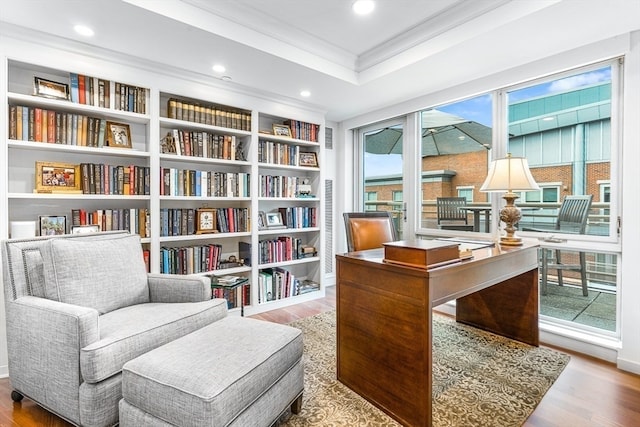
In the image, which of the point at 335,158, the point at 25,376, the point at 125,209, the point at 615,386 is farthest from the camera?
the point at 335,158

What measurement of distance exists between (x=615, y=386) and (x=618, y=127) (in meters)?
1.73

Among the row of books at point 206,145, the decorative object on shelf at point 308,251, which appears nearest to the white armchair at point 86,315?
the row of books at point 206,145

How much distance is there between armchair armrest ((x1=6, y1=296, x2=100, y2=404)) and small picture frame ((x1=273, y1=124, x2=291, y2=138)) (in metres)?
2.49

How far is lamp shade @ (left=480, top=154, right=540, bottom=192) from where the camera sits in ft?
7.50

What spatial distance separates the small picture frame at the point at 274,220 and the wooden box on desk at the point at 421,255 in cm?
207

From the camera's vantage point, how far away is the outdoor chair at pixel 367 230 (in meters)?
2.52

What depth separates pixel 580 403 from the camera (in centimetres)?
184

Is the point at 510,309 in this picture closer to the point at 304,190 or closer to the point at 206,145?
the point at 304,190

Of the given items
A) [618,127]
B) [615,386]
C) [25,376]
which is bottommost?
[615,386]

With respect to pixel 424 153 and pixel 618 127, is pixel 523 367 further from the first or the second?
pixel 424 153

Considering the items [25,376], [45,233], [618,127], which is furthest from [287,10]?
[25,376]

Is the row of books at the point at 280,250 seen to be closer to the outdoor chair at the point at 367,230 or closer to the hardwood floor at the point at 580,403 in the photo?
the outdoor chair at the point at 367,230

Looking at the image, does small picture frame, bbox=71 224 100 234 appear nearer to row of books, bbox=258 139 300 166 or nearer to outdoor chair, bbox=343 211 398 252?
row of books, bbox=258 139 300 166

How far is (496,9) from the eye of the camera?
2.11 meters
